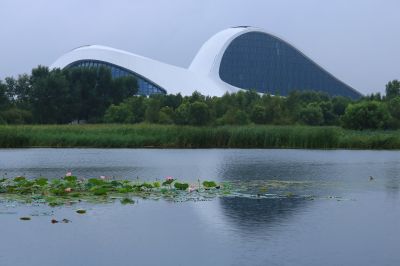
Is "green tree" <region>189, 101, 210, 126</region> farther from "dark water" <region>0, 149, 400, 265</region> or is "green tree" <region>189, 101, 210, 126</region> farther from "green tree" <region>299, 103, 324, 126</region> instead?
"dark water" <region>0, 149, 400, 265</region>

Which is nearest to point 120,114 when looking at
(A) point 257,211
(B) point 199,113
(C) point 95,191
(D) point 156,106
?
(D) point 156,106

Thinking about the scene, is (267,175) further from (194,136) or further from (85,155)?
(194,136)

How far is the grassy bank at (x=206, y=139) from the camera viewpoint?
26.1 metres

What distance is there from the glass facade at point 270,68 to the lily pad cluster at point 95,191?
50.9m

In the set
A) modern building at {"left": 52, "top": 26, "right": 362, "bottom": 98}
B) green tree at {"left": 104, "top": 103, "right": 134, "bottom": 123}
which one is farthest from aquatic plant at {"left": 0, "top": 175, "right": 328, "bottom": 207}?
modern building at {"left": 52, "top": 26, "right": 362, "bottom": 98}

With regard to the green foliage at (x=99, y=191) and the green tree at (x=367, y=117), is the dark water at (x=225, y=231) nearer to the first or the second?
the green foliage at (x=99, y=191)

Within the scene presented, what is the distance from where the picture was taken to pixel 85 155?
2222 cm

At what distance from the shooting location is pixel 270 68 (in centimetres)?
6638

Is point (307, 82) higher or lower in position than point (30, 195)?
higher

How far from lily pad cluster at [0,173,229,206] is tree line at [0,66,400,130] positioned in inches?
919

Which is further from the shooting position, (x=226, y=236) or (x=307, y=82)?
(x=307, y=82)

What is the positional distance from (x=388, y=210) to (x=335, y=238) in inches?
95.7

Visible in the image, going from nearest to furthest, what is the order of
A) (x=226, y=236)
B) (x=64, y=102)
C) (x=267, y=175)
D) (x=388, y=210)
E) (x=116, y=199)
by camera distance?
(x=226, y=236), (x=388, y=210), (x=116, y=199), (x=267, y=175), (x=64, y=102)

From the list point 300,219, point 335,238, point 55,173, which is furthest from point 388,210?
point 55,173
